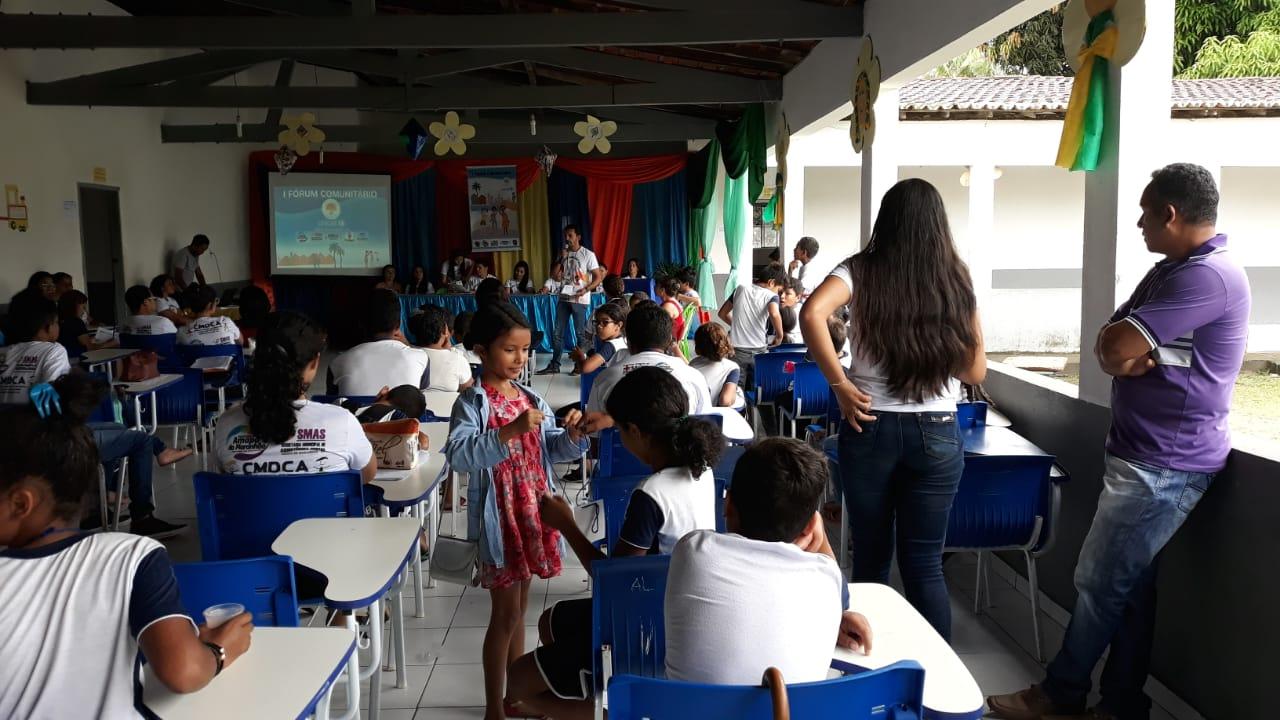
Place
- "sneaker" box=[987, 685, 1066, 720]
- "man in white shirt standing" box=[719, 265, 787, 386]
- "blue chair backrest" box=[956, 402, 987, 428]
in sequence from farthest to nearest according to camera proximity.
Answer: "man in white shirt standing" box=[719, 265, 787, 386] → "blue chair backrest" box=[956, 402, 987, 428] → "sneaker" box=[987, 685, 1066, 720]

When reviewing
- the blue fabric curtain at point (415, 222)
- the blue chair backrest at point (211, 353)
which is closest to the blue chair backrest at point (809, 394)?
the blue chair backrest at point (211, 353)

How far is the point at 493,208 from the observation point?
13594 mm

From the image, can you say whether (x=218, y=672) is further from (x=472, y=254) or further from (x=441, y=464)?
(x=472, y=254)

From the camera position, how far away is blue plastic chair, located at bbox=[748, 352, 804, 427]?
5422 millimetres

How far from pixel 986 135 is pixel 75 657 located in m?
10.0

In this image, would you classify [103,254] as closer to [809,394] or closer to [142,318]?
[142,318]

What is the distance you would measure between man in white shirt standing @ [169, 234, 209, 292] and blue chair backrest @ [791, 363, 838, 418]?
760 centimetres

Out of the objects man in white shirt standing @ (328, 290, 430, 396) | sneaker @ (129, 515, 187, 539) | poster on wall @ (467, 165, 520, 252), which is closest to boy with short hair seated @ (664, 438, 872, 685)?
man in white shirt standing @ (328, 290, 430, 396)

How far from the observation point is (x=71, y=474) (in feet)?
4.25

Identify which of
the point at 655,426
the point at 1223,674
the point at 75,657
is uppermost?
the point at 655,426

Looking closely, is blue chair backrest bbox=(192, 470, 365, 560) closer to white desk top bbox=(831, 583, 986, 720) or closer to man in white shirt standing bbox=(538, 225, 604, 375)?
white desk top bbox=(831, 583, 986, 720)

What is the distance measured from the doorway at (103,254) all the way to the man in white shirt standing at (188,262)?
656 millimetres

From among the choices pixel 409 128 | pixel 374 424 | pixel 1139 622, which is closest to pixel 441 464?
pixel 374 424

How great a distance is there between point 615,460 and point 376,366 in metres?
1.24
